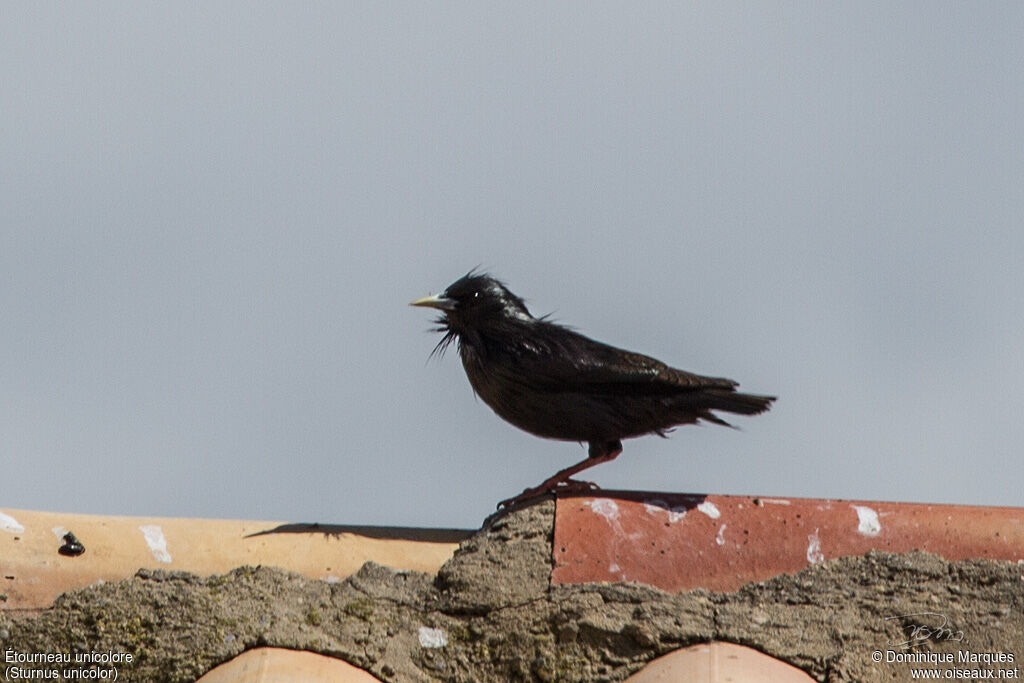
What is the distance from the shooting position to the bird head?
6.61m

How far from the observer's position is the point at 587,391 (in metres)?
6.22

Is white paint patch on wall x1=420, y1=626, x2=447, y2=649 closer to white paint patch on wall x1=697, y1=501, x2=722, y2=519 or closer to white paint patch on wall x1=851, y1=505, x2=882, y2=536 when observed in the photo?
white paint patch on wall x1=697, y1=501, x2=722, y2=519

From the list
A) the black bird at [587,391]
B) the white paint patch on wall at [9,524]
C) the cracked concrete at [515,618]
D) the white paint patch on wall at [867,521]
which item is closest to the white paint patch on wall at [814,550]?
the cracked concrete at [515,618]

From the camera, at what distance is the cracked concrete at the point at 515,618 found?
4.33m

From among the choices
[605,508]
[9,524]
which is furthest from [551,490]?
[9,524]

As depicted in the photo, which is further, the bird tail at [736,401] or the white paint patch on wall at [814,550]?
the bird tail at [736,401]

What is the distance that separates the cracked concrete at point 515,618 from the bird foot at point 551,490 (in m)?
0.48

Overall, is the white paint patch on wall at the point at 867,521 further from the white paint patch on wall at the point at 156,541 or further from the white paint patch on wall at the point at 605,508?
the white paint patch on wall at the point at 156,541

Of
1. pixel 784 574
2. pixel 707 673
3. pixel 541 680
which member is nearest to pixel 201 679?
pixel 541 680

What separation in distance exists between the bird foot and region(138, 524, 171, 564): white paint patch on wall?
3.57 ft

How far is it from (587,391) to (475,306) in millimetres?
706

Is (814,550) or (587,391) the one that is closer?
(814,550)

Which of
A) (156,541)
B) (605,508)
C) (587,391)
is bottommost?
(156,541)

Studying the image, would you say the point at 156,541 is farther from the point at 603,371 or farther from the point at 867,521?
the point at 867,521
